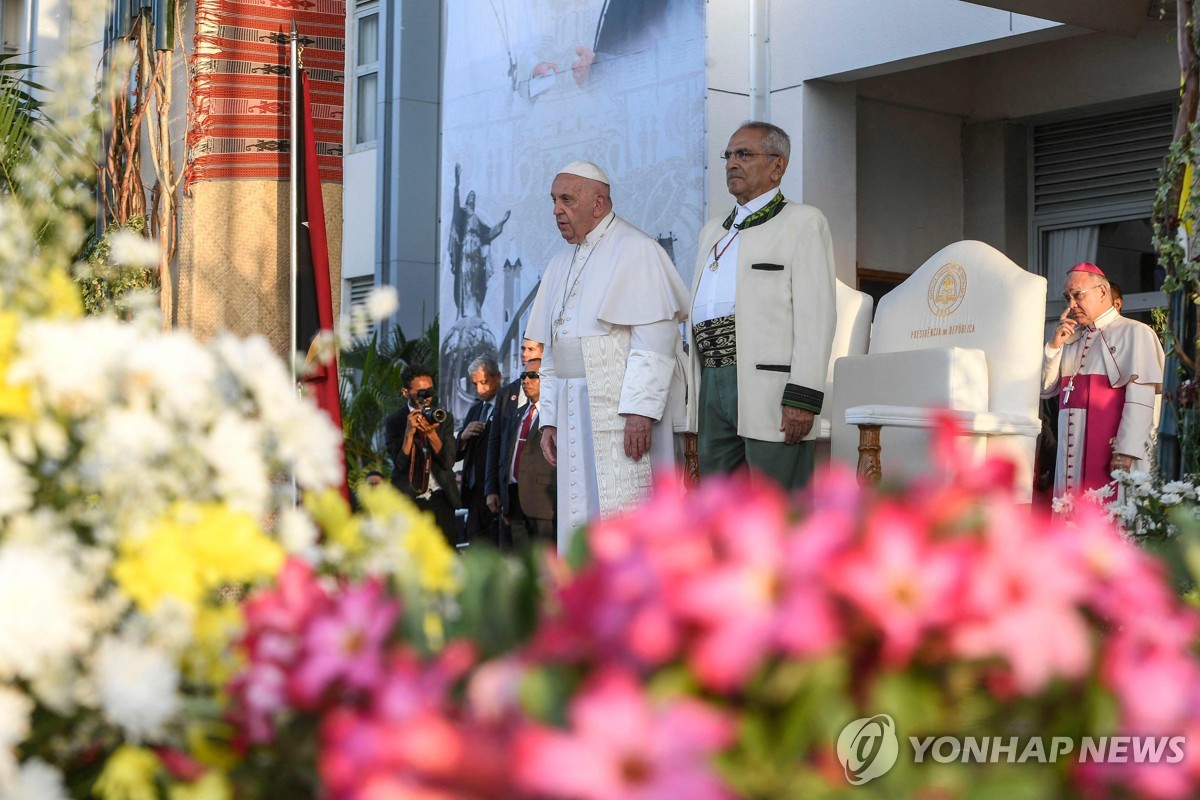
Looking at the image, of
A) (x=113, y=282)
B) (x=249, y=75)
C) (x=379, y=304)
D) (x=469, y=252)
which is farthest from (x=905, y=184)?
(x=379, y=304)

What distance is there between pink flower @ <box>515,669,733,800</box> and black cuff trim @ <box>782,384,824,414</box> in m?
4.03

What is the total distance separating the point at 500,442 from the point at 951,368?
11.6 feet

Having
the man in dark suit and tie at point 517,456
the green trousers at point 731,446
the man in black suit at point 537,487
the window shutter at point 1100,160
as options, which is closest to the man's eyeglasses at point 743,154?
the green trousers at point 731,446

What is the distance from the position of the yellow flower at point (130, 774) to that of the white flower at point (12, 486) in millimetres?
161

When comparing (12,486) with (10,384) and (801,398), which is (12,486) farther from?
(801,398)

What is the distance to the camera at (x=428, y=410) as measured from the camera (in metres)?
7.56

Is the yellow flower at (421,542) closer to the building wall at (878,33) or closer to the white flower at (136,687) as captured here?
the white flower at (136,687)

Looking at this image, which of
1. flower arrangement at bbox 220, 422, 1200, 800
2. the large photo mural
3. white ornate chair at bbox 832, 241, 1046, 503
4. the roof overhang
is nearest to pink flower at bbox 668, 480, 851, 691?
flower arrangement at bbox 220, 422, 1200, 800

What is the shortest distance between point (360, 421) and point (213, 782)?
30.0 ft

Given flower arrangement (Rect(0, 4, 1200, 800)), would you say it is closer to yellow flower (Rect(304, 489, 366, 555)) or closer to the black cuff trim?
yellow flower (Rect(304, 489, 366, 555))

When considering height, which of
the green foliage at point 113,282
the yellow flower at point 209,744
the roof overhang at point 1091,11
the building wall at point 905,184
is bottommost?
the yellow flower at point 209,744

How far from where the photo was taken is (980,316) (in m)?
5.08

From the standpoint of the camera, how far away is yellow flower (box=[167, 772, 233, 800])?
0.76 m

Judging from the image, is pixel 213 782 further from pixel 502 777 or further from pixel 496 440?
pixel 496 440
